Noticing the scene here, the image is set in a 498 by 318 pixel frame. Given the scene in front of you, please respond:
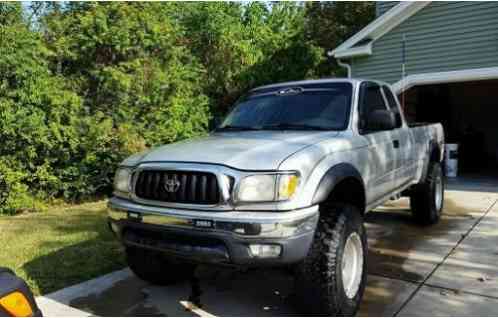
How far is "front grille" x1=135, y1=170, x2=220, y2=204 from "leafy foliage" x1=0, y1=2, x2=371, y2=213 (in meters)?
5.81

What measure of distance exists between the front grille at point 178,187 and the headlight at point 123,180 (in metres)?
0.14

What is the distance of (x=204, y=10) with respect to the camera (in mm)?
14594

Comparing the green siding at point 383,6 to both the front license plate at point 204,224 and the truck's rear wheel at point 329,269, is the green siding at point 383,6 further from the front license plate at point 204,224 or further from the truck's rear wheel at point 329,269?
the front license plate at point 204,224

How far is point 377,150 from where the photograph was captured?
4.29 metres

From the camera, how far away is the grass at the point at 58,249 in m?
4.49

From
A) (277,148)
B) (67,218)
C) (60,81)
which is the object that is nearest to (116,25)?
(60,81)

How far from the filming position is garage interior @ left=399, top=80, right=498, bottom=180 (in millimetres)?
14789

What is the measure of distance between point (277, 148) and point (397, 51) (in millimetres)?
8254

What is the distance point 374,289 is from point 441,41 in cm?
755

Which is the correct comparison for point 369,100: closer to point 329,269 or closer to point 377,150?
point 377,150

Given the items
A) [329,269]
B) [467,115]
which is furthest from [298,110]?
[467,115]

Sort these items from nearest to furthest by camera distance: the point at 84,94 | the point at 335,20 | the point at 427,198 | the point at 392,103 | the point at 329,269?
the point at 329,269
the point at 392,103
the point at 427,198
the point at 84,94
the point at 335,20

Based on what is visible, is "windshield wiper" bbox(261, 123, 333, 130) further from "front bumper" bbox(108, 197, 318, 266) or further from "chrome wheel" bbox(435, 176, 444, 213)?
"chrome wheel" bbox(435, 176, 444, 213)

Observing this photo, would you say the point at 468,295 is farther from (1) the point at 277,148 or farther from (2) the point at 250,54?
(2) the point at 250,54
